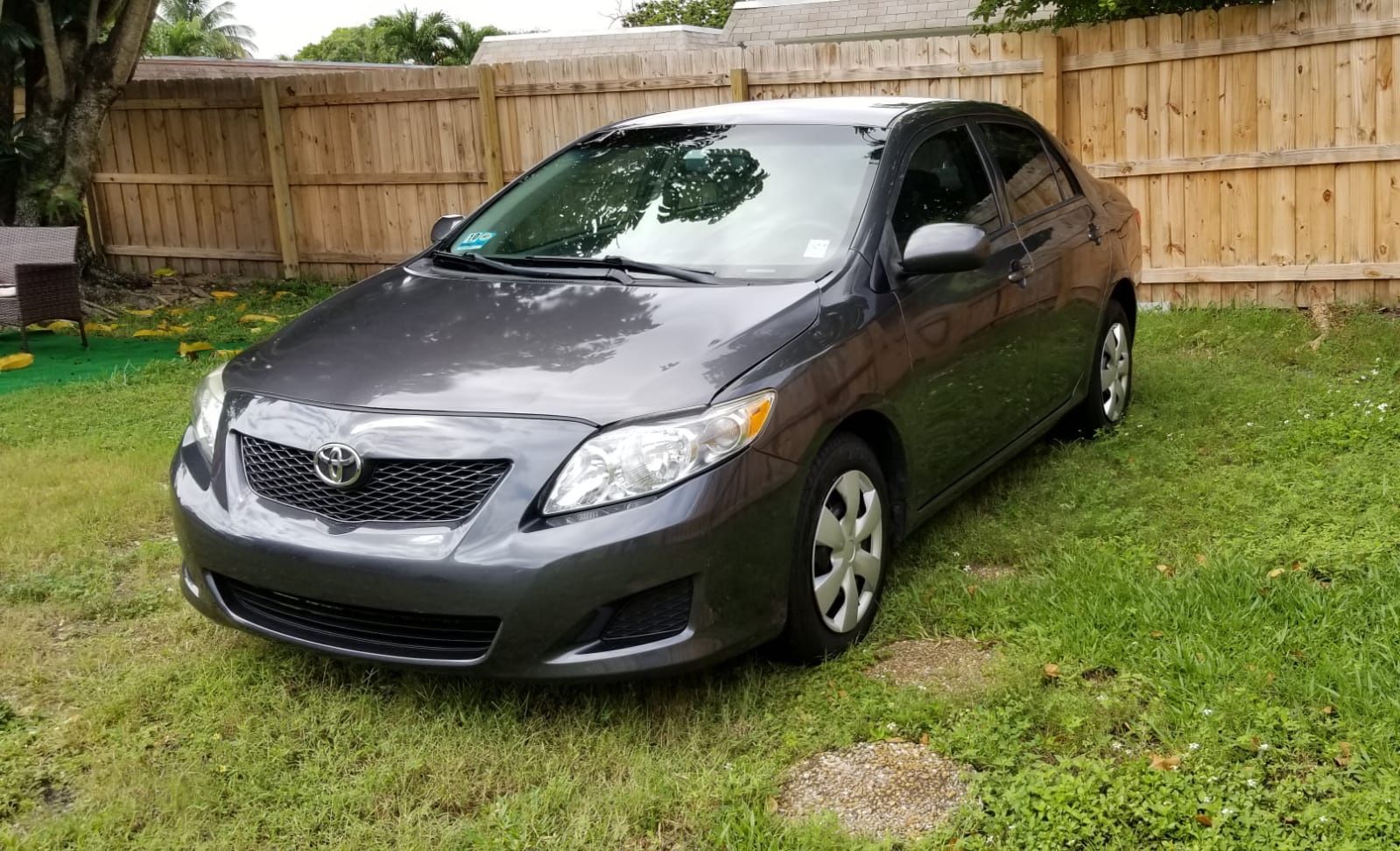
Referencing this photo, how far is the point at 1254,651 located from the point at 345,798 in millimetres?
2394

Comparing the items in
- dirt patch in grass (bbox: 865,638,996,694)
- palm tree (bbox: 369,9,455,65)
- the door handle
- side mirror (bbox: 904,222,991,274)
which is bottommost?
dirt patch in grass (bbox: 865,638,996,694)

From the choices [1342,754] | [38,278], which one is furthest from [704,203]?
[38,278]

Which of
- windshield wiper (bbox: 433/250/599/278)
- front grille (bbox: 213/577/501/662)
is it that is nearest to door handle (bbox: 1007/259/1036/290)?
windshield wiper (bbox: 433/250/599/278)

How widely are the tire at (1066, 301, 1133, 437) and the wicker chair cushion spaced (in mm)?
7453

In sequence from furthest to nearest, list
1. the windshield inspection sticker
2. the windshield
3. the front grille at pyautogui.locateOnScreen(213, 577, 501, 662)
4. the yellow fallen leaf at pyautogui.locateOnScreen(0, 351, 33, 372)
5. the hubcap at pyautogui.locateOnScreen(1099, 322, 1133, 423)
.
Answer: the yellow fallen leaf at pyautogui.locateOnScreen(0, 351, 33, 372), the hubcap at pyautogui.locateOnScreen(1099, 322, 1133, 423), the windshield inspection sticker, the windshield, the front grille at pyautogui.locateOnScreen(213, 577, 501, 662)

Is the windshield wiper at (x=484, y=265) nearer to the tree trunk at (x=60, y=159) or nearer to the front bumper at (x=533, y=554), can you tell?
the front bumper at (x=533, y=554)

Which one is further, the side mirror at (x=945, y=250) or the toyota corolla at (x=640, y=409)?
the side mirror at (x=945, y=250)

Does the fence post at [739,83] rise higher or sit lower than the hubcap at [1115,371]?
higher

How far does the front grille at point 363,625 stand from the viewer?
10.2ft

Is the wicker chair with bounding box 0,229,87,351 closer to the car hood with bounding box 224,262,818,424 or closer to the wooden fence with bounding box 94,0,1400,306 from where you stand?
the wooden fence with bounding box 94,0,1400,306

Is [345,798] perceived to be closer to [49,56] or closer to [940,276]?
[940,276]

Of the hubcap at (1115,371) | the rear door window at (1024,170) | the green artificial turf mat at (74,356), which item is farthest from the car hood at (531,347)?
the green artificial turf mat at (74,356)

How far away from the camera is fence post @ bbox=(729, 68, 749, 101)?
1010 centimetres

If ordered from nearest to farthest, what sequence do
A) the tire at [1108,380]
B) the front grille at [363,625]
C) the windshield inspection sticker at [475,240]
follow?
the front grille at [363,625] < the windshield inspection sticker at [475,240] < the tire at [1108,380]
